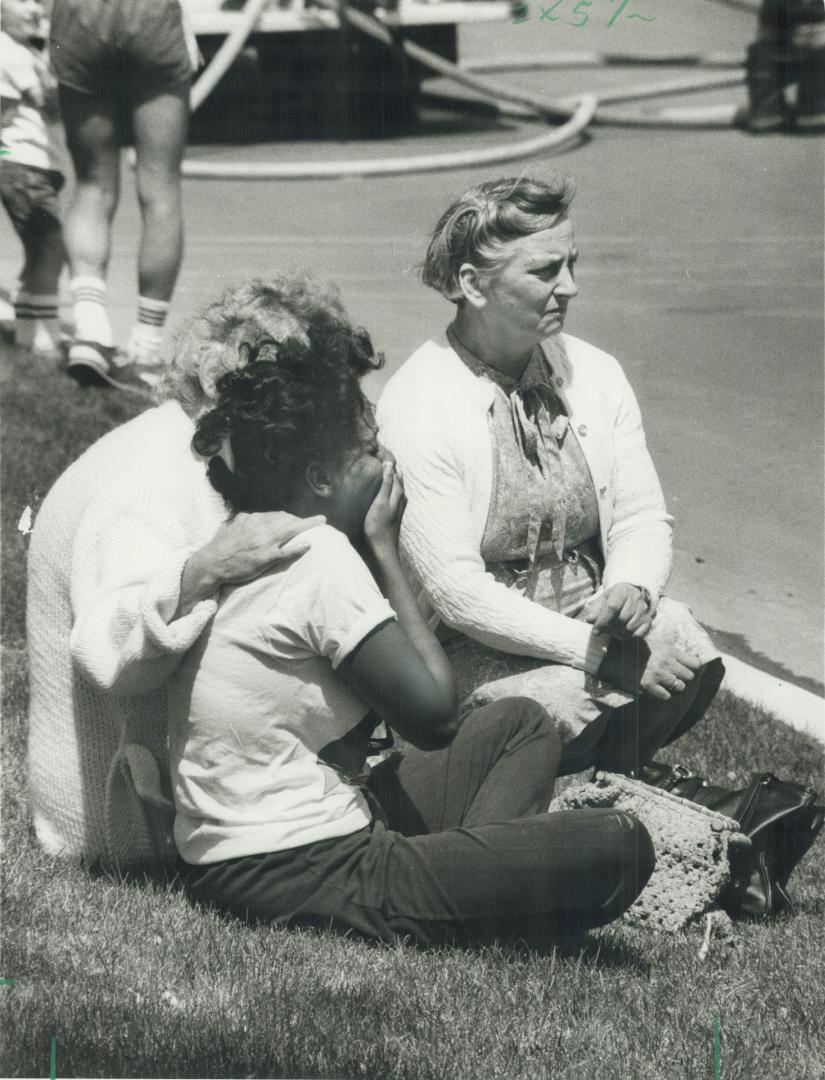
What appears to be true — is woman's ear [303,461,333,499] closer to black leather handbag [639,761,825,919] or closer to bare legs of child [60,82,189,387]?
black leather handbag [639,761,825,919]

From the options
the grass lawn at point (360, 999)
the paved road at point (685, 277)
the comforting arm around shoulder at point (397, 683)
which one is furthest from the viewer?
the paved road at point (685, 277)

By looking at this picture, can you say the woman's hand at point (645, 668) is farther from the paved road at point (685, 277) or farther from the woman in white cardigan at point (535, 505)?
the paved road at point (685, 277)

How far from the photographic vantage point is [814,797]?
11.7 ft

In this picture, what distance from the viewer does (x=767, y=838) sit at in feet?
11.5

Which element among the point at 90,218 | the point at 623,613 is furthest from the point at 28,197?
the point at 623,613

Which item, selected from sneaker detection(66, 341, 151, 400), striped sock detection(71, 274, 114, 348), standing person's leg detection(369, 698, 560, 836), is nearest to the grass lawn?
standing person's leg detection(369, 698, 560, 836)

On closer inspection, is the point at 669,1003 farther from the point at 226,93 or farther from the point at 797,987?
the point at 226,93

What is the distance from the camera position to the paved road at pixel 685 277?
5504 mm

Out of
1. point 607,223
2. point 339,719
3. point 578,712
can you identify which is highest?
point 339,719

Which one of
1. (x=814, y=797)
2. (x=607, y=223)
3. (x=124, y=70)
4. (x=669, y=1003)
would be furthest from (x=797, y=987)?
(x=607, y=223)

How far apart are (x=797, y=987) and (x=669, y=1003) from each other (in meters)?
0.28

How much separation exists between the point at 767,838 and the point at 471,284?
1.33 meters

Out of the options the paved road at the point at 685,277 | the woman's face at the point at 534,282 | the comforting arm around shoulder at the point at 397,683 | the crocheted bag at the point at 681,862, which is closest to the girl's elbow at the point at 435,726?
the comforting arm around shoulder at the point at 397,683

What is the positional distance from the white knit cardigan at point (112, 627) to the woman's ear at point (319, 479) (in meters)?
0.23
